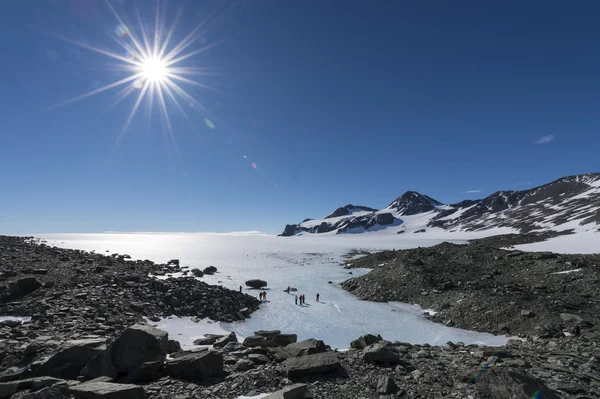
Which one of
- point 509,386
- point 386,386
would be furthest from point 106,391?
point 509,386

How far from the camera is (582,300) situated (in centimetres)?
2594

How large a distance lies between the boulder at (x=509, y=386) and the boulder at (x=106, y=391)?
9860 mm

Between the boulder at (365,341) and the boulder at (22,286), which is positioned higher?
the boulder at (22,286)

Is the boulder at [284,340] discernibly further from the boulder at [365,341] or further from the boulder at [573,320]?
the boulder at [573,320]

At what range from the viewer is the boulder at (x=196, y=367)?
10562 mm

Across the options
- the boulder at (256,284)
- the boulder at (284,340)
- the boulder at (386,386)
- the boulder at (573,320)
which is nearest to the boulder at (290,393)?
the boulder at (386,386)

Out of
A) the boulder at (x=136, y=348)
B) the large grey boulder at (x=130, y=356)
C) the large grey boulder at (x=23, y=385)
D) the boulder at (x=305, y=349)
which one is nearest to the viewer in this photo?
the large grey boulder at (x=23, y=385)

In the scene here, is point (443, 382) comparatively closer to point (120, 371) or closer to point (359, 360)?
point (359, 360)

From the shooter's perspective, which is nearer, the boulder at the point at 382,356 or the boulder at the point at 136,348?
the boulder at the point at 136,348

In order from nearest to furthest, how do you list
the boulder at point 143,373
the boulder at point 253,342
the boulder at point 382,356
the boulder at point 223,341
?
the boulder at point 143,373 < the boulder at point 382,356 < the boulder at point 253,342 < the boulder at point 223,341

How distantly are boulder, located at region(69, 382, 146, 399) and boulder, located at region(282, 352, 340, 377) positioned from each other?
4.83m

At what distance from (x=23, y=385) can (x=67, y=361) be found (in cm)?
179

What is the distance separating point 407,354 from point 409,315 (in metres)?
17.6

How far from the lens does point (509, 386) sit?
25.4 ft
